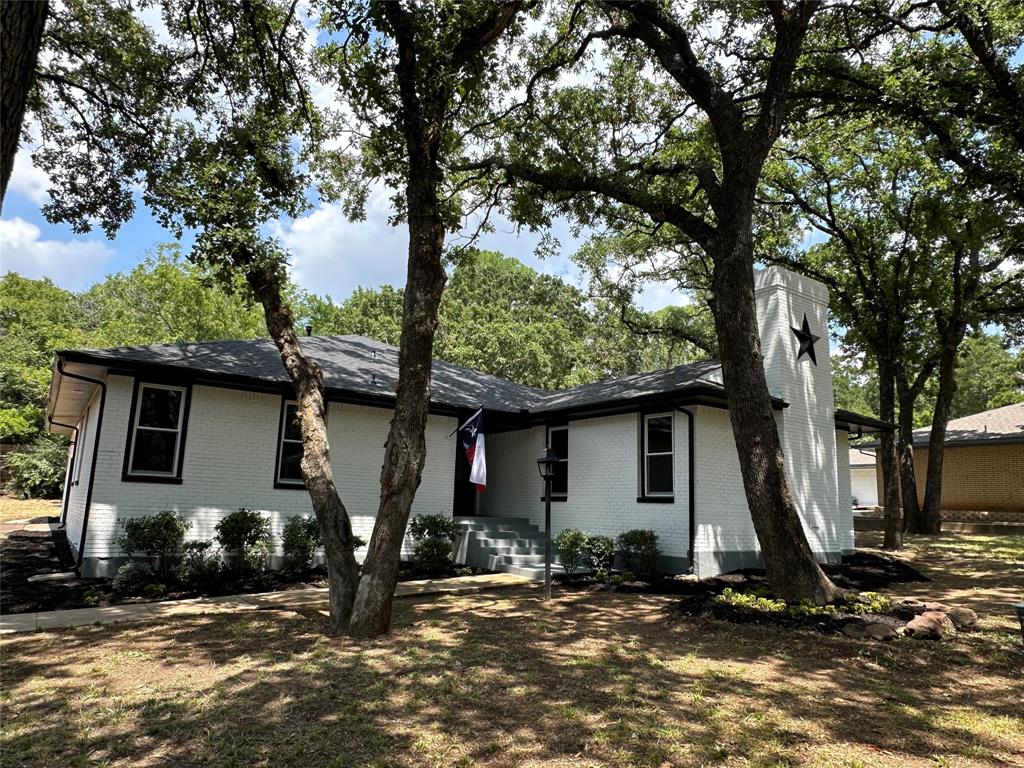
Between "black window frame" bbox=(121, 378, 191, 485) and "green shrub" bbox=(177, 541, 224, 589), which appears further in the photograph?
"black window frame" bbox=(121, 378, 191, 485)

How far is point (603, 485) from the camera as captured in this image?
12.6 meters

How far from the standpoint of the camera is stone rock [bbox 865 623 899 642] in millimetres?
6434

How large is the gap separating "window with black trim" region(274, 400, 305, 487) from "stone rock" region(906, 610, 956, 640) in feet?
30.9

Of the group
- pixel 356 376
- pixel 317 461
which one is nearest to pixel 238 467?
pixel 356 376

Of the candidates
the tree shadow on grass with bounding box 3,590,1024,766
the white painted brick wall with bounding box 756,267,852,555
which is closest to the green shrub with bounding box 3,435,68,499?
the tree shadow on grass with bounding box 3,590,1024,766

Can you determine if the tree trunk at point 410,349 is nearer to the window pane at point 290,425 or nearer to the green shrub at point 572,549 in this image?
the green shrub at point 572,549

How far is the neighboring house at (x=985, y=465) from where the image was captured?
2497 centimetres

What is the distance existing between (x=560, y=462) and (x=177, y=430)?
24.3 feet

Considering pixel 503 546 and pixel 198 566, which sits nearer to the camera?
pixel 198 566

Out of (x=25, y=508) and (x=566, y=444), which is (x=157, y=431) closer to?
(x=566, y=444)

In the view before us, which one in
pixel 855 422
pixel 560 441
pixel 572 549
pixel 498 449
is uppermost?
pixel 855 422

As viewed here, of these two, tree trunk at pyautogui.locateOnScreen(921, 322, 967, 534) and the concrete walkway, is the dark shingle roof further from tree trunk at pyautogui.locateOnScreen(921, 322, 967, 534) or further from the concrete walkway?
tree trunk at pyautogui.locateOnScreen(921, 322, 967, 534)

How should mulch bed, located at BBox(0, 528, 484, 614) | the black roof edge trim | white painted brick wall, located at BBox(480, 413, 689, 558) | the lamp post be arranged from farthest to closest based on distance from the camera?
the black roof edge trim → white painted brick wall, located at BBox(480, 413, 689, 558) → the lamp post → mulch bed, located at BBox(0, 528, 484, 614)

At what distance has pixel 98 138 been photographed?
1048 centimetres
